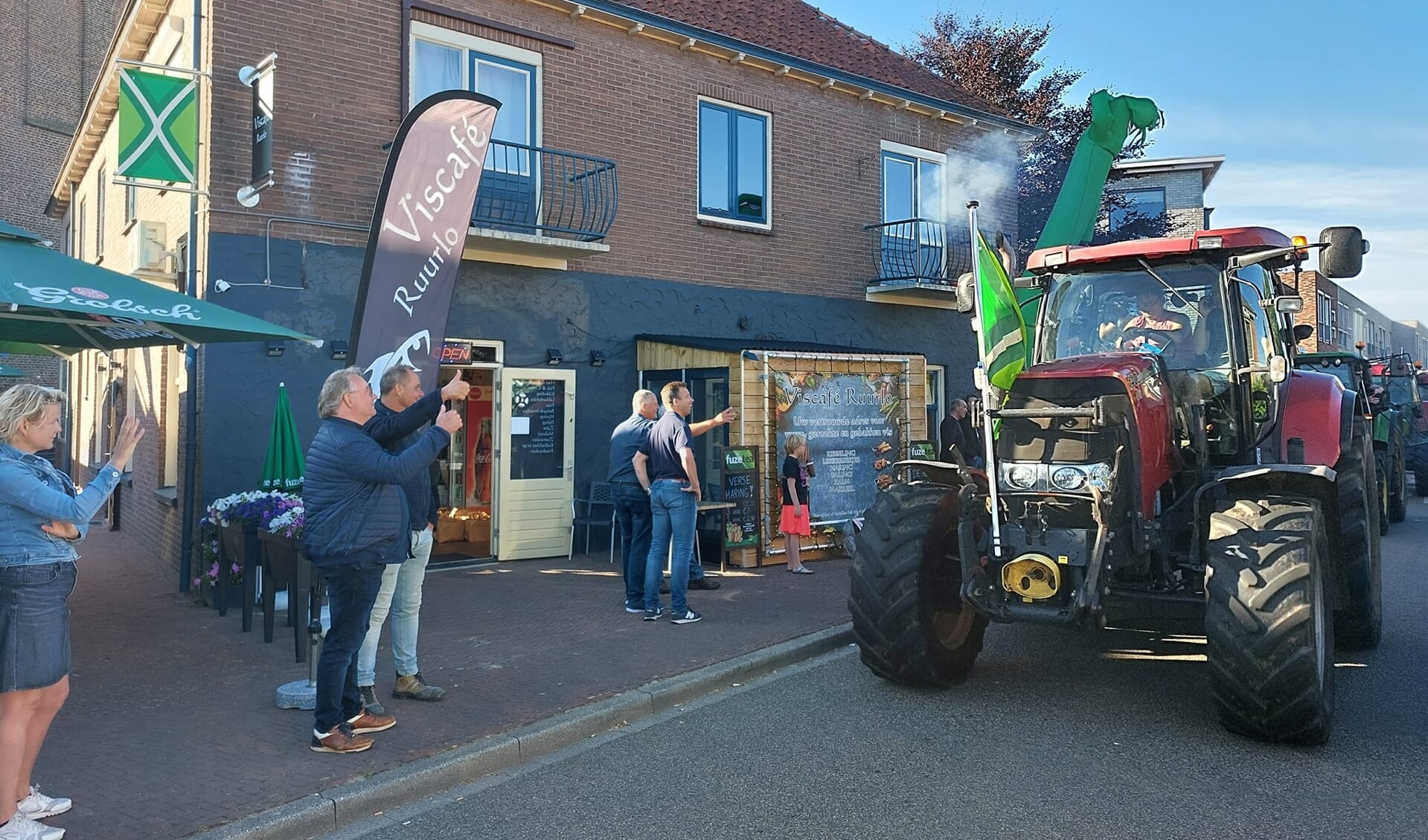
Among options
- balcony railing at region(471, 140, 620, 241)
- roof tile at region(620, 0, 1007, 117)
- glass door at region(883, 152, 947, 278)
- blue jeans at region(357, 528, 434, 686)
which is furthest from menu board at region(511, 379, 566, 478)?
glass door at region(883, 152, 947, 278)

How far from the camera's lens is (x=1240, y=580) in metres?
4.75

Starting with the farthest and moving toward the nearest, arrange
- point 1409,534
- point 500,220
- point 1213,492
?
point 1409,534, point 500,220, point 1213,492

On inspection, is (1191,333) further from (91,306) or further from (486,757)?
(91,306)

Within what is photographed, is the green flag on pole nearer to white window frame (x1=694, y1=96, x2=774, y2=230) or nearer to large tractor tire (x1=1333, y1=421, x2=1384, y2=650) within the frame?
large tractor tire (x1=1333, y1=421, x2=1384, y2=650)

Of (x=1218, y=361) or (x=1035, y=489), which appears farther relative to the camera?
(x=1218, y=361)

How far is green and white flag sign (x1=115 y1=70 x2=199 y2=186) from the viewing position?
855cm

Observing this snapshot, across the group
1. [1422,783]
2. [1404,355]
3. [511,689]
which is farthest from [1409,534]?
[511,689]

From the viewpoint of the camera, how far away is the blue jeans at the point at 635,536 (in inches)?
329

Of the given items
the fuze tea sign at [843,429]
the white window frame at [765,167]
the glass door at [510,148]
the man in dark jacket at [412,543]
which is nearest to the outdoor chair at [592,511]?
the fuze tea sign at [843,429]

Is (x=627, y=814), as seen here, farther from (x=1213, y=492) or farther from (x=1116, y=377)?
(x=1213, y=492)

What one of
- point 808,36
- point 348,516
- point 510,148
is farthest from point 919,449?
point 348,516

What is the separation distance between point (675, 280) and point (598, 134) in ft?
6.48

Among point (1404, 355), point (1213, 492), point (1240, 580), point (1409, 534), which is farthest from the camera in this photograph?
point (1404, 355)

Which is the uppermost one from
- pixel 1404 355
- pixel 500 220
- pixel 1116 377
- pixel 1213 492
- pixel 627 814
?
pixel 500 220
